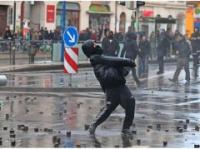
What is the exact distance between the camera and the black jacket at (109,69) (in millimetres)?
11336

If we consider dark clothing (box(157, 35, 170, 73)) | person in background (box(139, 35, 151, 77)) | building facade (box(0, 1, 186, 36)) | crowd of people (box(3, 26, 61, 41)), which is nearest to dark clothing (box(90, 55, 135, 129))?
person in background (box(139, 35, 151, 77))

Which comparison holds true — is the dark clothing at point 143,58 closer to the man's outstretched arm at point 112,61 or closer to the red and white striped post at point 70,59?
the red and white striped post at point 70,59

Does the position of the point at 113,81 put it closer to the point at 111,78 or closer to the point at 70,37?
the point at 111,78

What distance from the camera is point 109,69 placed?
11.4 m

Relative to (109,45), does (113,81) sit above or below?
above

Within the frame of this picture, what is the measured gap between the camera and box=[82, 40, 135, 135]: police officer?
37.3 feet

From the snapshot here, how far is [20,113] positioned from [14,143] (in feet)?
13.7

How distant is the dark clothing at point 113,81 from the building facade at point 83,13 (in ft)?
111

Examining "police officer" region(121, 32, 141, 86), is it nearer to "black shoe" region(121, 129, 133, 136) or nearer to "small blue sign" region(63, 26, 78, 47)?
"small blue sign" region(63, 26, 78, 47)

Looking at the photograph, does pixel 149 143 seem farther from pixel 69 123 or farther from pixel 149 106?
pixel 149 106

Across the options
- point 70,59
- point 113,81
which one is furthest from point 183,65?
point 113,81

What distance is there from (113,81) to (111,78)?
7cm

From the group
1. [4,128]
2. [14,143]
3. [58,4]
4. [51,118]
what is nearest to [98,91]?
[51,118]

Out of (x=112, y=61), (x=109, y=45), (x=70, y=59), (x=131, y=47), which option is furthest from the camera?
(x=109, y=45)
